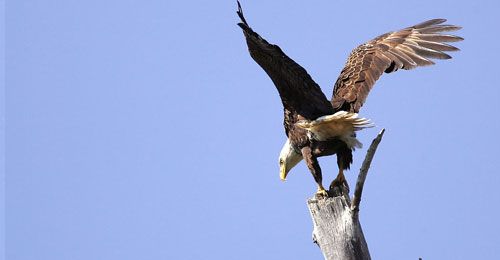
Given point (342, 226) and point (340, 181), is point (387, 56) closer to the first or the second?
point (340, 181)

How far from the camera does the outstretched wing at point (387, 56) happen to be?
6.74 metres

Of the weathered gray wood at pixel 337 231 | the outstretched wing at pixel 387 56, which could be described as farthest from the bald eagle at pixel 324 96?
the weathered gray wood at pixel 337 231

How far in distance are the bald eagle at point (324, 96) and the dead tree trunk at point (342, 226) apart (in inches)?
23.2

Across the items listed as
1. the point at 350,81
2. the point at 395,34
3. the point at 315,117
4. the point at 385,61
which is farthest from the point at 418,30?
the point at 315,117

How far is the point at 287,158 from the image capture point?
712 cm

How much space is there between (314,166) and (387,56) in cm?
151

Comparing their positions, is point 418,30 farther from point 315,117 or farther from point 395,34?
point 315,117

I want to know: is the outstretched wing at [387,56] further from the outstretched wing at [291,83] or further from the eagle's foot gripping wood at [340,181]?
the eagle's foot gripping wood at [340,181]

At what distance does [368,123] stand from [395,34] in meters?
2.08

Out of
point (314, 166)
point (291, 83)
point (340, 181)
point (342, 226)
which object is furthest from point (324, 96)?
point (342, 226)

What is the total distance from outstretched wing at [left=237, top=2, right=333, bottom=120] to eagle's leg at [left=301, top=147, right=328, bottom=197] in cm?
31

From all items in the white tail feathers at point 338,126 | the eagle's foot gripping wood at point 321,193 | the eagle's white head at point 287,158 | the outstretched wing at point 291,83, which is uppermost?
the outstretched wing at point 291,83

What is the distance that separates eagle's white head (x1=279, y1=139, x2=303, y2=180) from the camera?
7051mm

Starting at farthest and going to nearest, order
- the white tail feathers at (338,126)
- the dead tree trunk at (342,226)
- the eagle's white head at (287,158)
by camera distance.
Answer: the eagle's white head at (287,158) → the white tail feathers at (338,126) → the dead tree trunk at (342,226)
